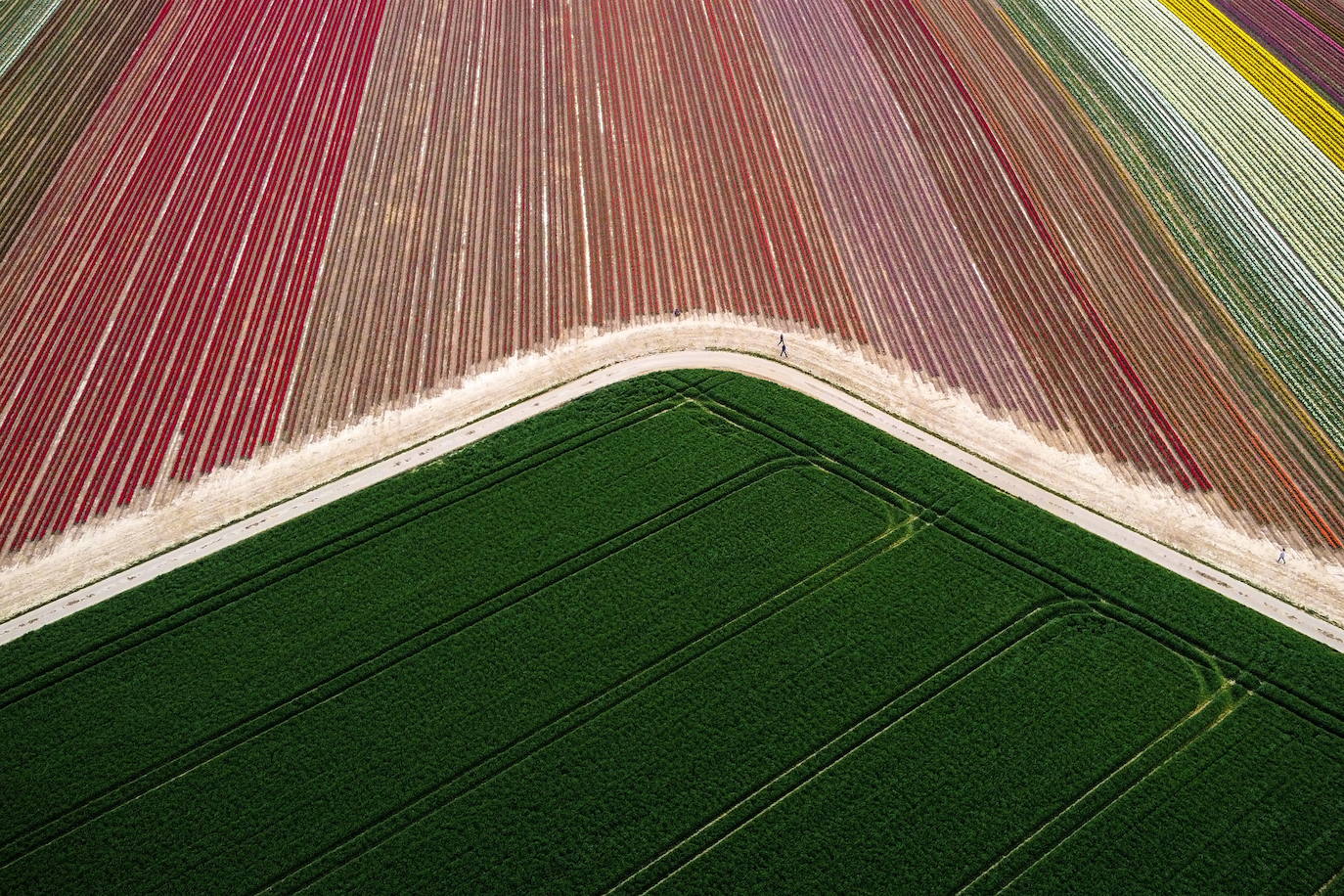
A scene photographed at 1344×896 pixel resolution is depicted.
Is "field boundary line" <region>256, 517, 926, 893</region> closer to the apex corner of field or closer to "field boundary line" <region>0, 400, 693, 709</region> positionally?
the apex corner of field

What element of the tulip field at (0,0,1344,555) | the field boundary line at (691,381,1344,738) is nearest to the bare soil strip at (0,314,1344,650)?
the tulip field at (0,0,1344,555)

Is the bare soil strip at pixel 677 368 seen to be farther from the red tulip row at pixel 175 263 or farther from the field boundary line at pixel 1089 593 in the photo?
the field boundary line at pixel 1089 593

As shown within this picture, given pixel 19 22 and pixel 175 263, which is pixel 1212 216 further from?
pixel 19 22

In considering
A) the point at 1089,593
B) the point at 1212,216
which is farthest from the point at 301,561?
the point at 1212,216

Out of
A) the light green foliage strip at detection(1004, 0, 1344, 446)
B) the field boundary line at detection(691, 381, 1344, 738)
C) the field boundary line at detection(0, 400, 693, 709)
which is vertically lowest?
the field boundary line at detection(0, 400, 693, 709)

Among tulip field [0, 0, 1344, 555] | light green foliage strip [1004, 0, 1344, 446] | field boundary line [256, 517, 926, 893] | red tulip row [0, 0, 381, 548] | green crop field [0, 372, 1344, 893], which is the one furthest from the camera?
light green foliage strip [1004, 0, 1344, 446]

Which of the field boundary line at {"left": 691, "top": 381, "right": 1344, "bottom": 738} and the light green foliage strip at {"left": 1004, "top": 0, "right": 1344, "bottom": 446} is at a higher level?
the light green foliage strip at {"left": 1004, "top": 0, "right": 1344, "bottom": 446}

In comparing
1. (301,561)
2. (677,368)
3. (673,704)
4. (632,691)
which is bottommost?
(301,561)
